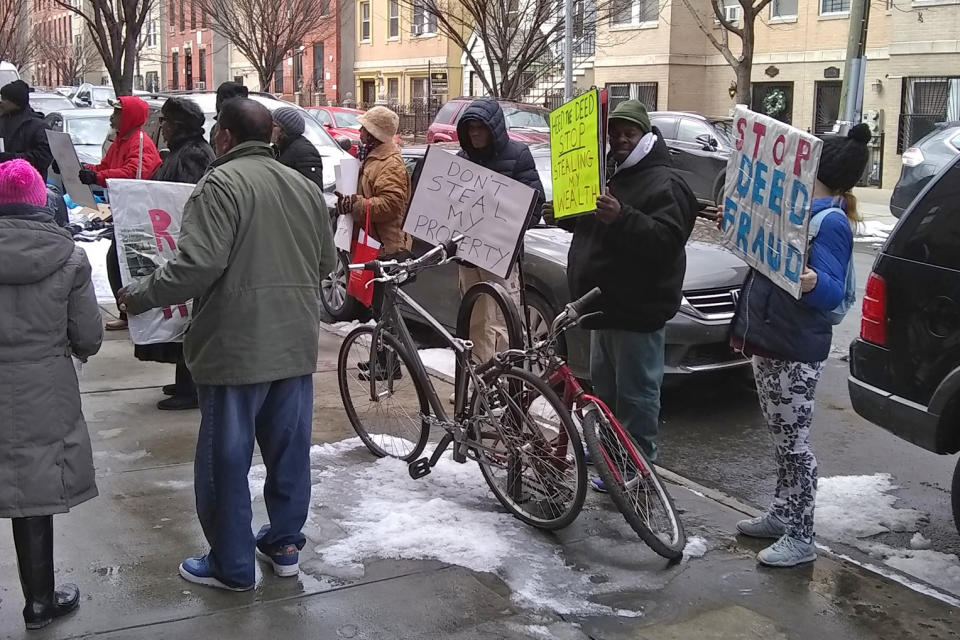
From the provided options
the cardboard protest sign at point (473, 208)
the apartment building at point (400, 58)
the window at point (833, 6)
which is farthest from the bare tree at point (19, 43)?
the cardboard protest sign at point (473, 208)

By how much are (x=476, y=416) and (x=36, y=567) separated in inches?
77.3

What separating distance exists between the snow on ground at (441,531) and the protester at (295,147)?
8.65ft

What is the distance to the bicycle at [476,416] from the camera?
181 inches

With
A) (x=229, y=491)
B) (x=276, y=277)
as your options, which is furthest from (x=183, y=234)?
(x=229, y=491)

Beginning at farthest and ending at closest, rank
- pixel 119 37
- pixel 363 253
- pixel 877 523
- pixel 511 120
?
pixel 119 37 → pixel 511 120 → pixel 363 253 → pixel 877 523

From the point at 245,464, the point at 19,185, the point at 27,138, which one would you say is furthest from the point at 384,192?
the point at 27,138

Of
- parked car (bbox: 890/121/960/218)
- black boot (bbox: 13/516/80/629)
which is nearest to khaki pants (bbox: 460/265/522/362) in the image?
black boot (bbox: 13/516/80/629)

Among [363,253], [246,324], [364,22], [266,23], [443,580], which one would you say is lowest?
[443,580]

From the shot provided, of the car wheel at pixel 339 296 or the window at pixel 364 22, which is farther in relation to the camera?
the window at pixel 364 22

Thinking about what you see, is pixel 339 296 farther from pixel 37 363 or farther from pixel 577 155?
pixel 37 363

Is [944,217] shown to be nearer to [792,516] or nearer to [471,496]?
[792,516]

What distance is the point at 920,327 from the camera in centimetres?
451

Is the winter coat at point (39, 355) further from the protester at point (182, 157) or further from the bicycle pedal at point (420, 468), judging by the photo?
the protester at point (182, 157)

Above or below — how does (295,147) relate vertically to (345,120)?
below
